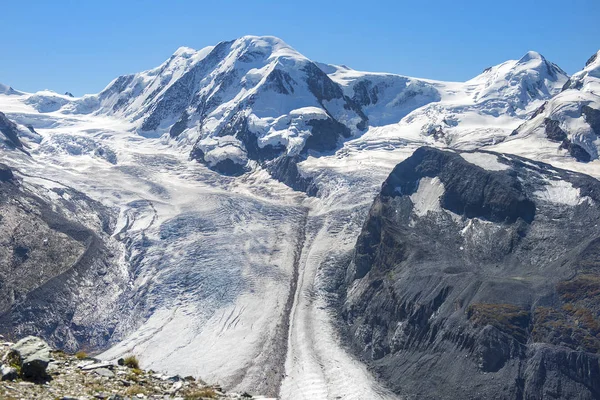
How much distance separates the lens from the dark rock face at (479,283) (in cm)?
6462

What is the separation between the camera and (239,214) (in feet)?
406

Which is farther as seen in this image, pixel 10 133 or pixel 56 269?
pixel 10 133

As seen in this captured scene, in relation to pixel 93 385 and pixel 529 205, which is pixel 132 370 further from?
pixel 529 205

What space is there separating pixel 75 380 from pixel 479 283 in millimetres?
59804

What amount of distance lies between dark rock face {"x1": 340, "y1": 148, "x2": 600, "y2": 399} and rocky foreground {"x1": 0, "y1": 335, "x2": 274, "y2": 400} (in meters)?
45.0

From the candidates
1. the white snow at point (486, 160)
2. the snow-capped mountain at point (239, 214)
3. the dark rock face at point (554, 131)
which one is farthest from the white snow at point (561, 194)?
the dark rock face at point (554, 131)

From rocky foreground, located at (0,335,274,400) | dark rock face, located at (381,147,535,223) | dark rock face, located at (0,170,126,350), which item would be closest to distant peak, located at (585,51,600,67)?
dark rock face, located at (381,147,535,223)

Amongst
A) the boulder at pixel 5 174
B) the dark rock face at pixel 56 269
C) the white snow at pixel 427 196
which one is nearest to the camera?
the dark rock face at pixel 56 269

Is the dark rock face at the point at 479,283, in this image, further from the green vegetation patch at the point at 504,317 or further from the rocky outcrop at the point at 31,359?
the rocky outcrop at the point at 31,359

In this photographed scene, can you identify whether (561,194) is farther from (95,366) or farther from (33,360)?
(33,360)

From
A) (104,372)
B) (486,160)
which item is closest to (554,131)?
(486,160)

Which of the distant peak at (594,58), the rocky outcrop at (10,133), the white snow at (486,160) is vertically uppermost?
the distant peak at (594,58)

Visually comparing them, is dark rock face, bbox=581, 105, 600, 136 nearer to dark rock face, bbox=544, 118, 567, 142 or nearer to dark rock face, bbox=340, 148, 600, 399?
dark rock face, bbox=544, 118, 567, 142

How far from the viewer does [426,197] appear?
107 m
